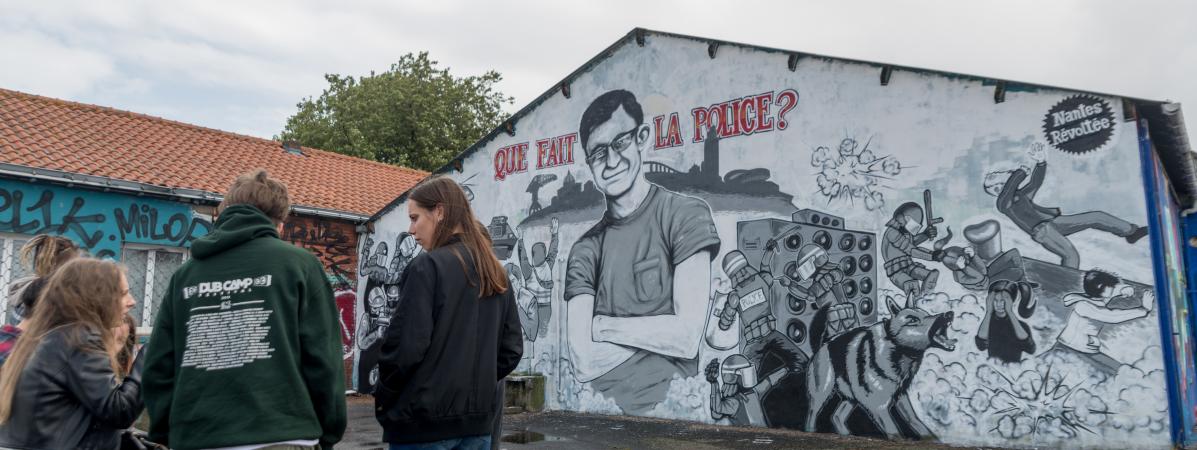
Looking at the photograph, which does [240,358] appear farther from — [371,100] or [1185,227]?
[371,100]

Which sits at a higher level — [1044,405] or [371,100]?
[371,100]

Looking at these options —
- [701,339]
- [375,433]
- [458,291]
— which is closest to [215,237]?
[458,291]

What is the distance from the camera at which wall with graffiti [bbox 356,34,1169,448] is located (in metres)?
7.75

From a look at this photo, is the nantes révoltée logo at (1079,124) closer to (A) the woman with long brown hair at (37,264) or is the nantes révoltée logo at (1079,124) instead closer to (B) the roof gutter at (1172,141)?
(B) the roof gutter at (1172,141)

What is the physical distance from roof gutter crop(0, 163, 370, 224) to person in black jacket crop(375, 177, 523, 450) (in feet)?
32.2

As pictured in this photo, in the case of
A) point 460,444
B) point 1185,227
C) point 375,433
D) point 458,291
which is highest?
point 1185,227

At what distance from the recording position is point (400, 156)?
94.4 ft

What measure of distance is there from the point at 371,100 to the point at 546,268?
19.3m

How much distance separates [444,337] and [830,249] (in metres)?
7.07

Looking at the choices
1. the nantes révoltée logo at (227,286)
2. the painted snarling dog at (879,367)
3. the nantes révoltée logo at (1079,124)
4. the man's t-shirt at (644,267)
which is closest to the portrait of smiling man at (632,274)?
the man's t-shirt at (644,267)

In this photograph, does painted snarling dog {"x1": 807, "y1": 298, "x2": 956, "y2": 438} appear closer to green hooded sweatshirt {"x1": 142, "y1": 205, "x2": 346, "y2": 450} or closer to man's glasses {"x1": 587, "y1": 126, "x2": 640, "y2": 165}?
man's glasses {"x1": 587, "y1": 126, "x2": 640, "y2": 165}

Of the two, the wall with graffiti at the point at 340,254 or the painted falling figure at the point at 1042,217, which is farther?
the wall with graffiti at the point at 340,254

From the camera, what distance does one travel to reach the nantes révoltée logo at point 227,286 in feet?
9.03

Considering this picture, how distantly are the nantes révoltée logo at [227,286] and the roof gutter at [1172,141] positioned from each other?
25.8 feet
